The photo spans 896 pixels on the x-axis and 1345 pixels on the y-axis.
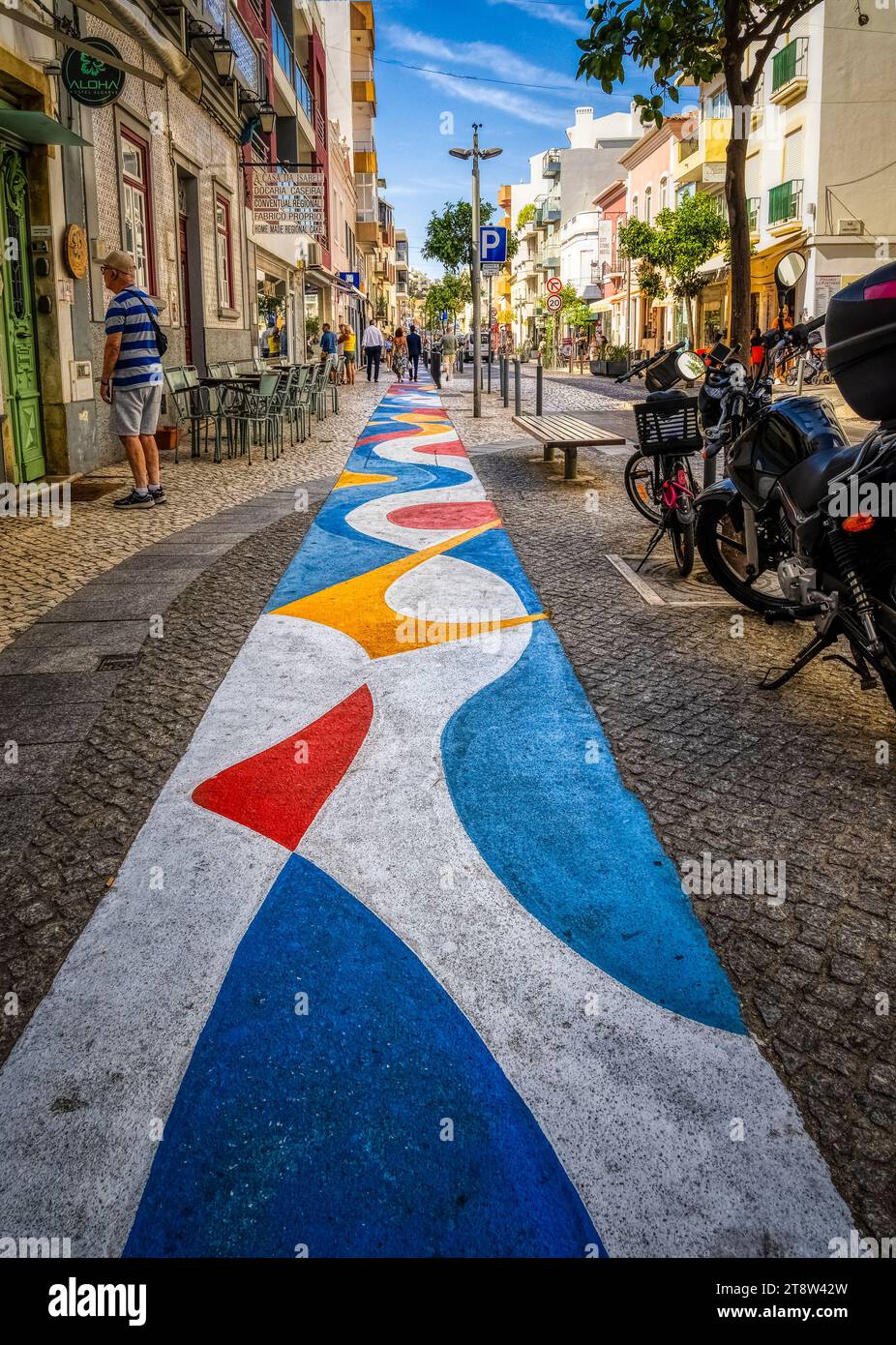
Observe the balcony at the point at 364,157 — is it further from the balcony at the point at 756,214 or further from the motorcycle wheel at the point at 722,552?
the motorcycle wheel at the point at 722,552

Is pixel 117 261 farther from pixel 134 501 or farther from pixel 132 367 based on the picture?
pixel 134 501

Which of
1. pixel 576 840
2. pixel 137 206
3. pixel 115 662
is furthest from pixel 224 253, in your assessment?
pixel 576 840

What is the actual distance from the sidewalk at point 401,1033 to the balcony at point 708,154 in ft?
159

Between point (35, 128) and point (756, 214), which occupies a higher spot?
point (756, 214)

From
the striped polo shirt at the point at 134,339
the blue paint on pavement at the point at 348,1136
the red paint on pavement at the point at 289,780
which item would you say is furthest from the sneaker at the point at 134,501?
the blue paint on pavement at the point at 348,1136

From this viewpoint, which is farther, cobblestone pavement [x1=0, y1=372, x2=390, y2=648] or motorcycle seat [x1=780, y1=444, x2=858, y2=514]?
cobblestone pavement [x1=0, y1=372, x2=390, y2=648]

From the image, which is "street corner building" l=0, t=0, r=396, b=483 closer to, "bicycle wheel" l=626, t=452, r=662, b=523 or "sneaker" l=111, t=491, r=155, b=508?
"sneaker" l=111, t=491, r=155, b=508

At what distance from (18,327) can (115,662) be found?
20.2ft

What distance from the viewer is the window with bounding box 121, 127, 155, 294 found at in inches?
534

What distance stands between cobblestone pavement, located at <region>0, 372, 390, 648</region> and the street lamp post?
605 cm

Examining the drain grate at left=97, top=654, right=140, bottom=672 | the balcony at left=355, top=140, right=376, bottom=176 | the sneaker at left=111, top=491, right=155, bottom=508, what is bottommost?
the drain grate at left=97, top=654, right=140, bottom=672

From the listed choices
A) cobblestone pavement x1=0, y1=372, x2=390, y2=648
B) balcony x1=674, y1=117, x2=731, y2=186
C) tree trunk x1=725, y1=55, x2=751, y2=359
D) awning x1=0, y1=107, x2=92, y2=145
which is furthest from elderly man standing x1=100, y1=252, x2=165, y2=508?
balcony x1=674, y1=117, x2=731, y2=186

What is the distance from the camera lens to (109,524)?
8.77m

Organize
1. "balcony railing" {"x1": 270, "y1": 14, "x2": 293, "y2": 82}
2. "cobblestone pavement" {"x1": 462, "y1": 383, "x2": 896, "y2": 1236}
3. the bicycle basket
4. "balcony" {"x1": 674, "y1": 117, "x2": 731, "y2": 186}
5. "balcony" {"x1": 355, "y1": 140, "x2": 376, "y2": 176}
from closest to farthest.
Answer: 1. "cobblestone pavement" {"x1": 462, "y1": 383, "x2": 896, "y2": 1236}
2. the bicycle basket
3. "balcony railing" {"x1": 270, "y1": 14, "x2": 293, "y2": 82}
4. "balcony" {"x1": 674, "y1": 117, "x2": 731, "y2": 186}
5. "balcony" {"x1": 355, "y1": 140, "x2": 376, "y2": 176}
